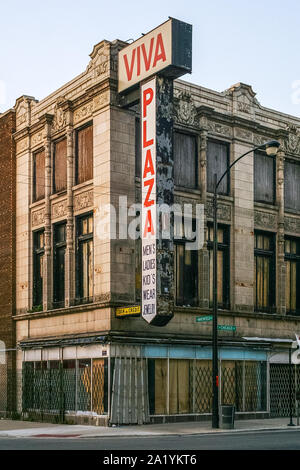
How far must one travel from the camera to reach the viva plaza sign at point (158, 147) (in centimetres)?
2978

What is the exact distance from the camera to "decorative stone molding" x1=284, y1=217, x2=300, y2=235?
129ft

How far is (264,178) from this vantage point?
38.7 m

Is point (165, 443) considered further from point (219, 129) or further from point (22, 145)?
point (22, 145)

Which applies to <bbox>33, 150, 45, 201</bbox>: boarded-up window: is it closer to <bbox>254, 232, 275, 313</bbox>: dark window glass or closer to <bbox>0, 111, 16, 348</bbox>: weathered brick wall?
<bbox>0, 111, 16, 348</bbox>: weathered brick wall

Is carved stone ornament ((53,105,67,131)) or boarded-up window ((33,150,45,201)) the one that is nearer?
carved stone ornament ((53,105,67,131))

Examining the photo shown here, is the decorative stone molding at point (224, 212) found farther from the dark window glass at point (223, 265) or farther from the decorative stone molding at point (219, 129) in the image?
the decorative stone molding at point (219, 129)

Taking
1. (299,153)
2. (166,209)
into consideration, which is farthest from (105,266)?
(299,153)

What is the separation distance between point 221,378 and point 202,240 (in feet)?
20.2

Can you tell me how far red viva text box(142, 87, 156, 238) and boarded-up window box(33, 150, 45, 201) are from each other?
8.26 metres

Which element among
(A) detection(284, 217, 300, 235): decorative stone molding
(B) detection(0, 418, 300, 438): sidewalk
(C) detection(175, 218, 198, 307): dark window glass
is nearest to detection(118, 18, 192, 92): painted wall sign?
(C) detection(175, 218, 198, 307): dark window glass

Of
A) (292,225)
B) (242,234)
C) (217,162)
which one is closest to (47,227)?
(217,162)

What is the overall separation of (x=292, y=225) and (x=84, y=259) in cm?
1151

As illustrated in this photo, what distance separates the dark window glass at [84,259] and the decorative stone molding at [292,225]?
10807 mm

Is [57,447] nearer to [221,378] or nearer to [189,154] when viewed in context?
[221,378]
